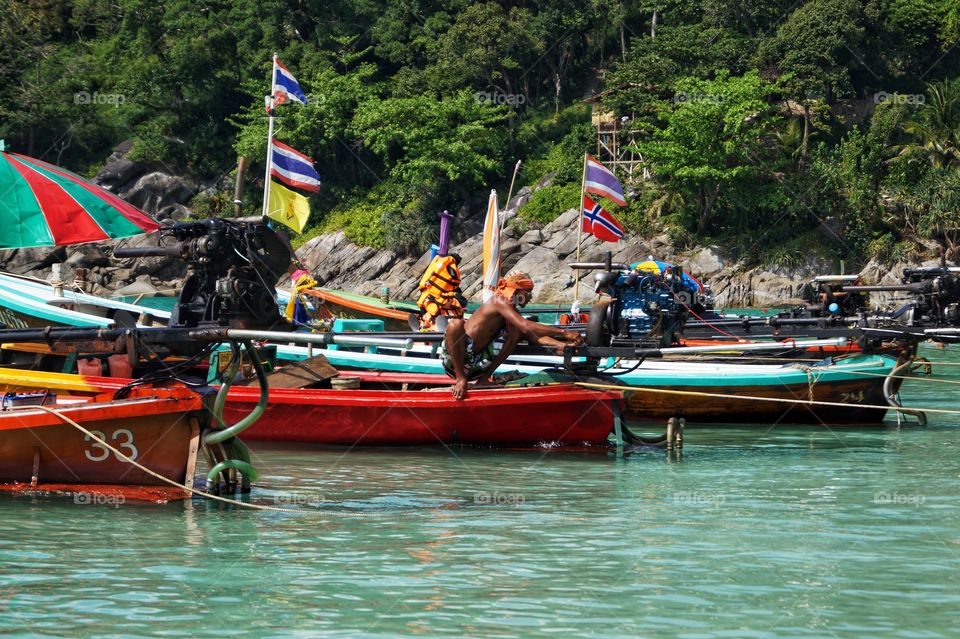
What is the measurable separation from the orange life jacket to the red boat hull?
7.10ft

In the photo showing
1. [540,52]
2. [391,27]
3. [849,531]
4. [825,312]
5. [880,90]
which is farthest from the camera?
[391,27]

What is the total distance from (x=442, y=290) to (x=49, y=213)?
5.82 meters

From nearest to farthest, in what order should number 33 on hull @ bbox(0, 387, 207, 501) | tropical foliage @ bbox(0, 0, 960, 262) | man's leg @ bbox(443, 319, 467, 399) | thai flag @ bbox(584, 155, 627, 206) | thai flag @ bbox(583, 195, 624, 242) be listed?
number 33 on hull @ bbox(0, 387, 207, 501)
man's leg @ bbox(443, 319, 467, 399)
thai flag @ bbox(583, 195, 624, 242)
thai flag @ bbox(584, 155, 627, 206)
tropical foliage @ bbox(0, 0, 960, 262)

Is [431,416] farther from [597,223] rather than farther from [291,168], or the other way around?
[597,223]

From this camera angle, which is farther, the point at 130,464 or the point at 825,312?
the point at 825,312

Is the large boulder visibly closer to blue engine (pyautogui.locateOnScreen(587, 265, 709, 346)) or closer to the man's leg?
blue engine (pyautogui.locateOnScreen(587, 265, 709, 346))

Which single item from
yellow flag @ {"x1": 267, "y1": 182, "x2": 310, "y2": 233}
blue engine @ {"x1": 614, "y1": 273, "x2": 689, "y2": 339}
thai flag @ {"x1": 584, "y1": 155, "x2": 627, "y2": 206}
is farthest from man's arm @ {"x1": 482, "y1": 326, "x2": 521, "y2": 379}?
thai flag @ {"x1": 584, "y1": 155, "x2": 627, "y2": 206}

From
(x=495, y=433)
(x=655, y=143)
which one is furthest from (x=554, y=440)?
(x=655, y=143)

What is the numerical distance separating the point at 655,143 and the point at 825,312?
107ft

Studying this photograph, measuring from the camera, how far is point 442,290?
57.0ft

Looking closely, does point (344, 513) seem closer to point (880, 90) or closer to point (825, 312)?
point (825, 312)

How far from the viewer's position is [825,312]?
65.0 ft

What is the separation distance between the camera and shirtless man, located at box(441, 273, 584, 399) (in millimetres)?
14539

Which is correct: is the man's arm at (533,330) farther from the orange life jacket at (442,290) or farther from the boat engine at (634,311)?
the orange life jacket at (442,290)
